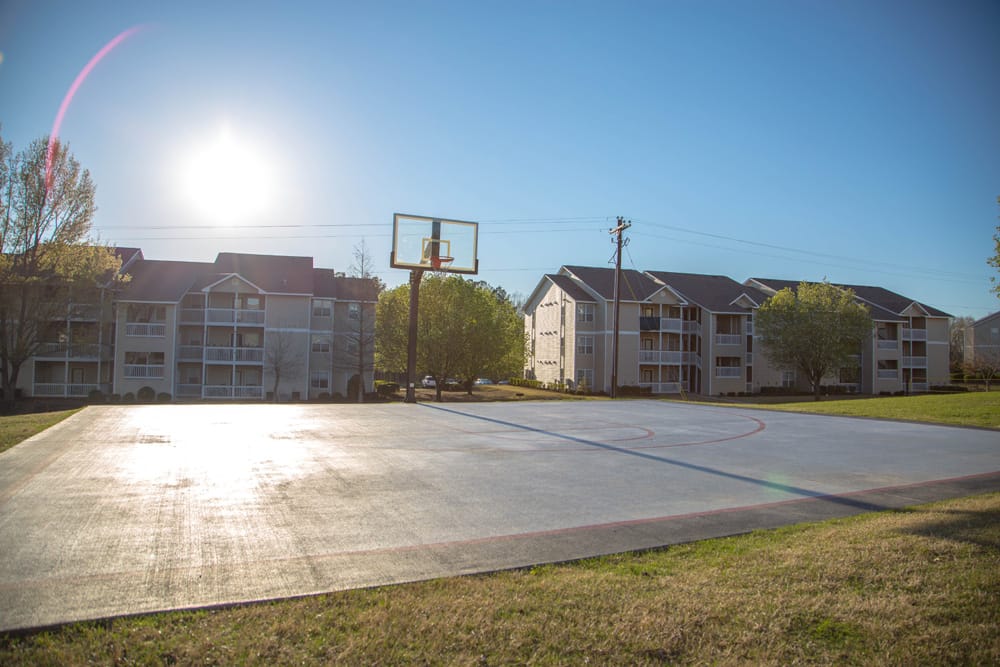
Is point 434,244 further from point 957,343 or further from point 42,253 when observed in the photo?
point 957,343

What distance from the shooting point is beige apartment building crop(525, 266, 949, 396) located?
166ft

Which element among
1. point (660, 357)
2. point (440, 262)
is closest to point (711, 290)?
point (660, 357)

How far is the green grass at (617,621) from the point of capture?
3.94 m

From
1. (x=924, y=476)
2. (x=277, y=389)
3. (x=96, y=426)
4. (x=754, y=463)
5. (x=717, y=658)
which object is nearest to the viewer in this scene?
(x=717, y=658)

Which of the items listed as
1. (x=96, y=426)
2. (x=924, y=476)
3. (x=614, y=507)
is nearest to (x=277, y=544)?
(x=614, y=507)

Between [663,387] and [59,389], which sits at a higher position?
[663,387]

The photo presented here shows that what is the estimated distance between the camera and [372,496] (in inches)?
336

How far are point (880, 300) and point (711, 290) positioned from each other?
1764 cm

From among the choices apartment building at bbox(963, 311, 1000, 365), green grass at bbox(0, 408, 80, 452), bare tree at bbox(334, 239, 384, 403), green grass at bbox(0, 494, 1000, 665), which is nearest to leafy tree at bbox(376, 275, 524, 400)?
bare tree at bbox(334, 239, 384, 403)

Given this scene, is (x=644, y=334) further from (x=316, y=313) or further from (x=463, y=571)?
(x=463, y=571)

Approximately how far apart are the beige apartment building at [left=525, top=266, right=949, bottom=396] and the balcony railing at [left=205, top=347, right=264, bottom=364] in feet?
76.2

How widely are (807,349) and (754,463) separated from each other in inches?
1492

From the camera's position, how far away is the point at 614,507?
8164 millimetres

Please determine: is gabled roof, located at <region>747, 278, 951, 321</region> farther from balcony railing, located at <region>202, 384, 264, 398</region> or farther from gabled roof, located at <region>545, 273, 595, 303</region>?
balcony railing, located at <region>202, 384, 264, 398</region>
